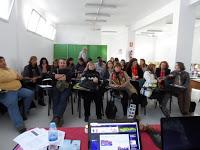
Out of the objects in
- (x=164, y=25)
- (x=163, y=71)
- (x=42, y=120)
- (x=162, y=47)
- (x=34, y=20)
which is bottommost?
(x=42, y=120)

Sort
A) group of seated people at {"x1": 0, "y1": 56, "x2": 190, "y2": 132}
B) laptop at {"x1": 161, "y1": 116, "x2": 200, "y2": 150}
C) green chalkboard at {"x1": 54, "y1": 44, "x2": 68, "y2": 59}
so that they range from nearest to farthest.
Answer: laptop at {"x1": 161, "y1": 116, "x2": 200, "y2": 150}, group of seated people at {"x1": 0, "y1": 56, "x2": 190, "y2": 132}, green chalkboard at {"x1": 54, "y1": 44, "x2": 68, "y2": 59}

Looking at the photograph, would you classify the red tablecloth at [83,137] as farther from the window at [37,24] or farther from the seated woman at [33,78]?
the window at [37,24]

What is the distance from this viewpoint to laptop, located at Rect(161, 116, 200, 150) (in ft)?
3.87

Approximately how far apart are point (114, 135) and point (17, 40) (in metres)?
4.54

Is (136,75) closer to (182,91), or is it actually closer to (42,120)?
(182,91)

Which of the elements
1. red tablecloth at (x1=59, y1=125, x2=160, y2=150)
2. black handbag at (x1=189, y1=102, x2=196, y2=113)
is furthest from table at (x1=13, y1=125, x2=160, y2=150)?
black handbag at (x1=189, y1=102, x2=196, y2=113)

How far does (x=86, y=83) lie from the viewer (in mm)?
3986

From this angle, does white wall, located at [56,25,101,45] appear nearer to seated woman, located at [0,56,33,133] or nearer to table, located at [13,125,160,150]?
seated woman, located at [0,56,33,133]

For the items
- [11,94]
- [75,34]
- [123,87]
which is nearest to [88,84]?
[123,87]

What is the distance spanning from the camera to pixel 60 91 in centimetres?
392

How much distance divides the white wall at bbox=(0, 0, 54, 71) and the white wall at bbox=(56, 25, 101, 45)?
15.3ft

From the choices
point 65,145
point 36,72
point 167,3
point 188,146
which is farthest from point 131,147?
point 167,3

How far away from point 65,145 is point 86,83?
262 centimetres

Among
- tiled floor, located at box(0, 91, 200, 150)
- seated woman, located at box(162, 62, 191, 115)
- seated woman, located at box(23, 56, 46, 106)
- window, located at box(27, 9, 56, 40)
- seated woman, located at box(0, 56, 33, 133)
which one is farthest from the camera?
window, located at box(27, 9, 56, 40)
